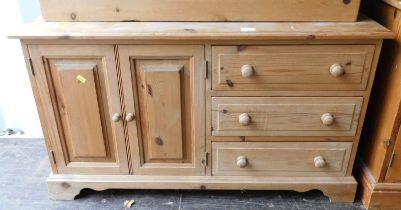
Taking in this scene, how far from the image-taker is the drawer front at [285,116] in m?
1.25

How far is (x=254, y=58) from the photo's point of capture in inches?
46.3

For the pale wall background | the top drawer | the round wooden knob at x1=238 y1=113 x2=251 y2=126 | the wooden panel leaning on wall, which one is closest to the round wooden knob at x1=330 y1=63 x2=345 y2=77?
the top drawer

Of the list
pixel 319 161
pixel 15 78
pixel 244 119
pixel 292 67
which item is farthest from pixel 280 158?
pixel 15 78

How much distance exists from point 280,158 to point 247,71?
0.43 m

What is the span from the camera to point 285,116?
4.19 feet

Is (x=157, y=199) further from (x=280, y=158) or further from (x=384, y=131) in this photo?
(x=384, y=131)

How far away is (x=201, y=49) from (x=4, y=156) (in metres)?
1.28

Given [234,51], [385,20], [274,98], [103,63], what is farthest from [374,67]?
[103,63]

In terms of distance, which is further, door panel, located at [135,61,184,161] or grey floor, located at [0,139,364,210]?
grey floor, located at [0,139,364,210]

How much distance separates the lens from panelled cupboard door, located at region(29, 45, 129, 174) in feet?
3.95

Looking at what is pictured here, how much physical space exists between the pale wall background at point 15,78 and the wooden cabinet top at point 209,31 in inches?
20.0

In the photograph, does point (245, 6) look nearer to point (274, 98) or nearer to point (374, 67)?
point (274, 98)

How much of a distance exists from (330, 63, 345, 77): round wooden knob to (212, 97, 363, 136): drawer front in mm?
106

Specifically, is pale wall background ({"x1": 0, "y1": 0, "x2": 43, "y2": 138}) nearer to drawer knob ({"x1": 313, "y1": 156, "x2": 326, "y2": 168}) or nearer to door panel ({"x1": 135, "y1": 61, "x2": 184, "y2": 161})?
door panel ({"x1": 135, "y1": 61, "x2": 184, "y2": 161})
